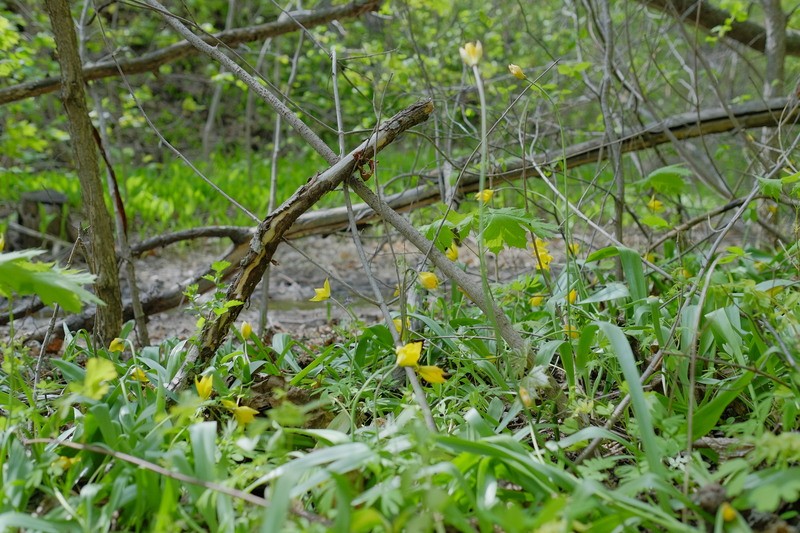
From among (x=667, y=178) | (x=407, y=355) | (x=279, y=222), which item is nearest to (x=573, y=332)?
(x=407, y=355)

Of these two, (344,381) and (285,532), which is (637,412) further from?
(344,381)

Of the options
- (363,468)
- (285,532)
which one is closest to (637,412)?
(363,468)

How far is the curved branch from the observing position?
4.26m

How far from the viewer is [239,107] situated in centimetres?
1091

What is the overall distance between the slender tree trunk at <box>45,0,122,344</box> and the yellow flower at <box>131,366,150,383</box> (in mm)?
630

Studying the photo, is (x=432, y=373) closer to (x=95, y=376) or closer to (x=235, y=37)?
(x=95, y=376)

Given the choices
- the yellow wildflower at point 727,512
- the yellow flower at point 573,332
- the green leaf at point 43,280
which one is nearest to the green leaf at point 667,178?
the yellow flower at point 573,332

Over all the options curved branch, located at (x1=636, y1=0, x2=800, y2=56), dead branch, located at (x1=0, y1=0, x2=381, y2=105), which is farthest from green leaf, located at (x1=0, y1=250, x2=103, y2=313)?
curved branch, located at (x1=636, y1=0, x2=800, y2=56)

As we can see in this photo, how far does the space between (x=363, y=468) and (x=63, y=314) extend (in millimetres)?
2867

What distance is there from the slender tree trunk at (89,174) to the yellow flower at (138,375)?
2.07ft

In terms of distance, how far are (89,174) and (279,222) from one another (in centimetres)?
107

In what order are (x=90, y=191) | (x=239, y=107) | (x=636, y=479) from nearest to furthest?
(x=636, y=479) < (x=90, y=191) < (x=239, y=107)

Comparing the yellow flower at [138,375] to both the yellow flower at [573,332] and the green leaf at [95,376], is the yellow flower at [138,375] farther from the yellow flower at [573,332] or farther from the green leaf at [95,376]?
the yellow flower at [573,332]

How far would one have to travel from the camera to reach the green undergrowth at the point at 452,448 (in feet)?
3.57
